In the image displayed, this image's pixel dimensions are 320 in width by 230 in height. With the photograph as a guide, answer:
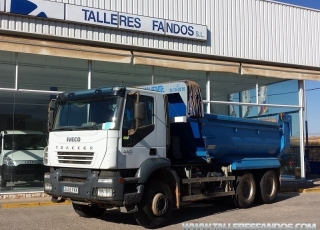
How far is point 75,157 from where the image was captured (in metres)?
8.55

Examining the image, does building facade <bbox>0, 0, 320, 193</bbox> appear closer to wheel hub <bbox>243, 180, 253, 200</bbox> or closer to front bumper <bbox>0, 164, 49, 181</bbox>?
front bumper <bbox>0, 164, 49, 181</bbox>

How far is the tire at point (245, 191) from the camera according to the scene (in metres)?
11.2

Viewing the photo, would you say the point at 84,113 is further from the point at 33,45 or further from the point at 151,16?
the point at 151,16

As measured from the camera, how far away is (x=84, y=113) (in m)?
8.73

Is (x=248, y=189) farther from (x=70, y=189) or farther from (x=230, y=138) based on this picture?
(x=70, y=189)

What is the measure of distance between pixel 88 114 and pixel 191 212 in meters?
3.88

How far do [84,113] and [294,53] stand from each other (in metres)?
11.8

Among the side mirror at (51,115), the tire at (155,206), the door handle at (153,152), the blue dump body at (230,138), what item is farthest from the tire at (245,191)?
the side mirror at (51,115)

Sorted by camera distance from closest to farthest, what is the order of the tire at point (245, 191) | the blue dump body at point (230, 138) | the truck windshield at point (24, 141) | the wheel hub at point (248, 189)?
the blue dump body at point (230, 138), the tire at point (245, 191), the wheel hub at point (248, 189), the truck windshield at point (24, 141)

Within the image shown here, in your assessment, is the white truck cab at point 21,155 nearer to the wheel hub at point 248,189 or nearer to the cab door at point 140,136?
the cab door at point 140,136

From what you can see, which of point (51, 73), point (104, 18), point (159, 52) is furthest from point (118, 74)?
point (51, 73)

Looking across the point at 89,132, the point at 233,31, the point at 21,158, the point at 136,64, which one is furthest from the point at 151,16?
the point at 89,132

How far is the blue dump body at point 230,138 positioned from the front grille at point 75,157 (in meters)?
2.39

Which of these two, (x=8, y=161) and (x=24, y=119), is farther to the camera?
(x=24, y=119)
